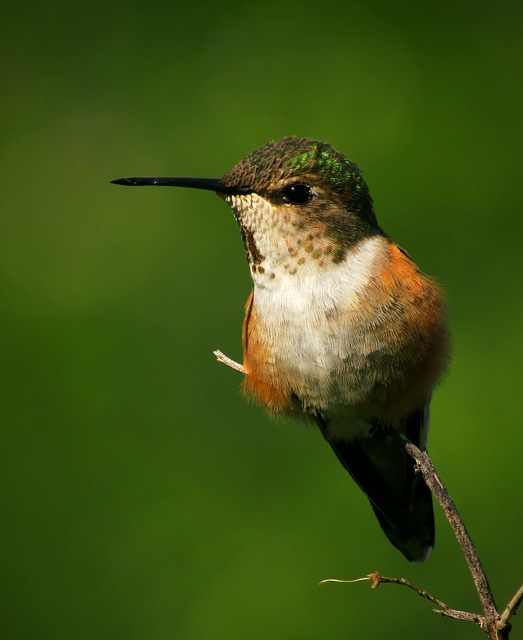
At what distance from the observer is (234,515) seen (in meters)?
5.31

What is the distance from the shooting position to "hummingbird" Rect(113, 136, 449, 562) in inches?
144

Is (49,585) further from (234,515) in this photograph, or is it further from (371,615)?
(371,615)

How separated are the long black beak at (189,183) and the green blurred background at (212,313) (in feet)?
5.01

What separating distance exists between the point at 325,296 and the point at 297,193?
391 millimetres

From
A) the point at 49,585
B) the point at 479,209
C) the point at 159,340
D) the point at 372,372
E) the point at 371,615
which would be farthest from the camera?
the point at 479,209

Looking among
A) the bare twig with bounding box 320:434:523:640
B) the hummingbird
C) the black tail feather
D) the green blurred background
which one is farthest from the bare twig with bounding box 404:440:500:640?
the green blurred background

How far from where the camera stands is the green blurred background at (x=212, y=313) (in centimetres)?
521

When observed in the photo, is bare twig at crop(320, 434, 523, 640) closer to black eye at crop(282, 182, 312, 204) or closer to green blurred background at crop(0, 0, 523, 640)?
black eye at crop(282, 182, 312, 204)

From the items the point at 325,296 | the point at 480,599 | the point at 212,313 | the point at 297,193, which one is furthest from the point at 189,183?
the point at 212,313

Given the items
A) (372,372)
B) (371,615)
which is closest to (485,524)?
(371,615)

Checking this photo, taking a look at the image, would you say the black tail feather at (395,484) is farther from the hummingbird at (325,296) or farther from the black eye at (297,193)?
the black eye at (297,193)

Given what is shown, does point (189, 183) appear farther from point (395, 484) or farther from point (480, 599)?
point (480, 599)

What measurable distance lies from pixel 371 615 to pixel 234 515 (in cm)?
85

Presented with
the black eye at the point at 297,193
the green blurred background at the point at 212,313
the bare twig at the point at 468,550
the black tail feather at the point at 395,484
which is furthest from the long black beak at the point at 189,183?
the green blurred background at the point at 212,313
